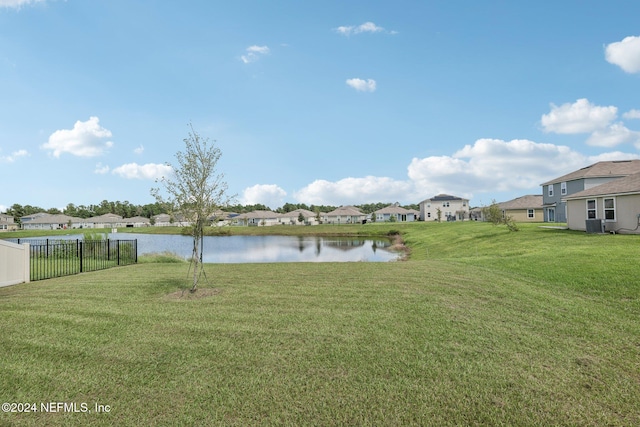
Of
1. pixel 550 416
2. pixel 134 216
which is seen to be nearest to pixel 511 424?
pixel 550 416

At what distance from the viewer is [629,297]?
849cm

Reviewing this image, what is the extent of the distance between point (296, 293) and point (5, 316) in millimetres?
6468

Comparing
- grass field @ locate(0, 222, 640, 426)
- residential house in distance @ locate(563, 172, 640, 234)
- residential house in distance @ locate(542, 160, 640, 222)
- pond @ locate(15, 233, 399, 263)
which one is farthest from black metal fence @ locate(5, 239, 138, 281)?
residential house in distance @ locate(542, 160, 640, 222)

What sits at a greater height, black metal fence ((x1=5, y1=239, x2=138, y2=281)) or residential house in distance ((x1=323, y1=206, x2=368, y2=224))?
residential house in distance ((x1=323, y1=206, x2=368, y2=224))

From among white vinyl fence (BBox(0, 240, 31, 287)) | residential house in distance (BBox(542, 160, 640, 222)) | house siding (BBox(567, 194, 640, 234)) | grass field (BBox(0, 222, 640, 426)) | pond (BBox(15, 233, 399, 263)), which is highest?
residential house in distance (BBox(542, 160, 640, 222))

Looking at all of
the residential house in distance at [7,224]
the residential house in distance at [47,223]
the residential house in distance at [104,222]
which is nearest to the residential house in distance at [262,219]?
the residential house in distance at [104,222]

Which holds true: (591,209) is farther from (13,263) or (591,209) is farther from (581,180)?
(13,263)

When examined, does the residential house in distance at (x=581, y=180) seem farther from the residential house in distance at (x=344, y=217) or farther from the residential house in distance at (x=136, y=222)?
the residential house in distance at (x=136, y=222)

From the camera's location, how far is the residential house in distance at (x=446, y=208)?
255 feet

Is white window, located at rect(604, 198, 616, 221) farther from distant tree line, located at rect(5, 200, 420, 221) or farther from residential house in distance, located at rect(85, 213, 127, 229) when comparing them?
residential house in distance, located at rect(85, 213, 127, 229)

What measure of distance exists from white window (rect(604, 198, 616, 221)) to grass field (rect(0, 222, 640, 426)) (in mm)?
14006

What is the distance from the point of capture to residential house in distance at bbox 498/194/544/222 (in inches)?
1971

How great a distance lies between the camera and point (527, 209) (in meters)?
50.8

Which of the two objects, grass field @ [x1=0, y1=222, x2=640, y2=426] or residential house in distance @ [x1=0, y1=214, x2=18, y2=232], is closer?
grass field @ [x1=0, y1=222, x2=640, y2=426]
